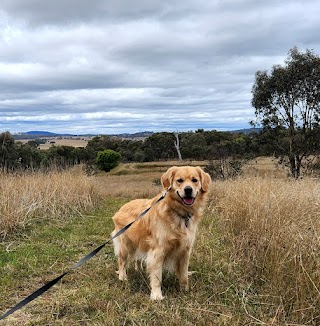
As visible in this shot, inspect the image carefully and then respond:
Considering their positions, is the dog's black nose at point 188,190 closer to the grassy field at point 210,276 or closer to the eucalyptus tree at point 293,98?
the grassy field at point 210,276

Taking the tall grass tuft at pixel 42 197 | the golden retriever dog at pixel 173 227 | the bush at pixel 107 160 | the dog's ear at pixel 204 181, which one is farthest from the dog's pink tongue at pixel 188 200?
the bush at pixel 107 160

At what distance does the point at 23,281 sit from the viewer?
4348mm

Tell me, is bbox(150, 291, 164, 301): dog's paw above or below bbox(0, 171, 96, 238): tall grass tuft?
below

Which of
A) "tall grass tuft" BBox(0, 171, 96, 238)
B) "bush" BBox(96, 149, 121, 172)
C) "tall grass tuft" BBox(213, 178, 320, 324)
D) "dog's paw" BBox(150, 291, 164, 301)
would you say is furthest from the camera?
"bush" BBox(96, 149, 121, 172)

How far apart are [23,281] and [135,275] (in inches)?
52.2

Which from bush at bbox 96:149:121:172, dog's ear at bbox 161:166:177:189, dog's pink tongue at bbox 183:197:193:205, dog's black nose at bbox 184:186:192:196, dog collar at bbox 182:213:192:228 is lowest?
bush at bbox 96:149:121:172

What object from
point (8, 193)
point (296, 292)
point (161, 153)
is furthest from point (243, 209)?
point (161, 153)

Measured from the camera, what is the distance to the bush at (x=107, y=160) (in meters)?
50.4

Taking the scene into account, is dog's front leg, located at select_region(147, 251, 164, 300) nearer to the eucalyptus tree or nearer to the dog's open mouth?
the dog's open mouth

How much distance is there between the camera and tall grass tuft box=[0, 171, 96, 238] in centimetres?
697

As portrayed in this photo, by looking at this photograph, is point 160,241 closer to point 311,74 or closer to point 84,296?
point 84,296

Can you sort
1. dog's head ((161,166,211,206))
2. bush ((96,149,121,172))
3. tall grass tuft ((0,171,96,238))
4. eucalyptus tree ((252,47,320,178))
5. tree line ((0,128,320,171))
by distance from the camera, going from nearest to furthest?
dog's head ((161,166,211,206)), tall grass tuft ((0,171,96,238)), tree line ((0,128,320,171)), eucalyptus tree ((252,47,320,178)), bush ((96,149,121,172))

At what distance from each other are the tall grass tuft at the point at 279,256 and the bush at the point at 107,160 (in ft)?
149

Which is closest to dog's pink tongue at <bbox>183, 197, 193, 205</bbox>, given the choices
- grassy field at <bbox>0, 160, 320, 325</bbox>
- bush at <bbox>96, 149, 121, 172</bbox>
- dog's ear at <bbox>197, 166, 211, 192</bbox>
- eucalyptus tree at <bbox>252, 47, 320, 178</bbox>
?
dog's ear at <bbox>197, 166, 211, 192</bbox>
